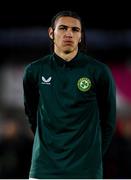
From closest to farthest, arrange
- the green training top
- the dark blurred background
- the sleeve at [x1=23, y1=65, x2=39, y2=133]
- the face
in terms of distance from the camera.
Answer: the green training top → the face → the sleeve at [x1=23, y1=65, x2=39, y2=133] → the dark blurred background

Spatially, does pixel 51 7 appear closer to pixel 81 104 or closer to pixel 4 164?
pixel 4 164

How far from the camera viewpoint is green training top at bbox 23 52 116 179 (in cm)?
342

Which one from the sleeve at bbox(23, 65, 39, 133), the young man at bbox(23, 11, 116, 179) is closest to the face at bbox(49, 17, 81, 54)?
the young man at bbox(23, 11, 116, 179)

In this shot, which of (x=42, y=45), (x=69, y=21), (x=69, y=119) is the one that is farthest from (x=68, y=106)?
(x=42, y=45)

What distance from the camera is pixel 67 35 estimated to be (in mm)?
3572

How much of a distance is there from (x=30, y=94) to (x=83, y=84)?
0.53 meters

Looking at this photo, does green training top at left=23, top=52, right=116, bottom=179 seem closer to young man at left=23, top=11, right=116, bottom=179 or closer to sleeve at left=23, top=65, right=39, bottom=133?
young man at left=23, top=11, right=116, bottom=179

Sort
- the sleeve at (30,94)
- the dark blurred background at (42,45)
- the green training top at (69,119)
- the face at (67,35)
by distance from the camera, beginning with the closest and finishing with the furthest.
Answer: the green training top at (69,119), the face at (67,35), the sleeve at (30,94), the dark blurred background at (42,45)

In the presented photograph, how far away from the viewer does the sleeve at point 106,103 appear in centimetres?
364

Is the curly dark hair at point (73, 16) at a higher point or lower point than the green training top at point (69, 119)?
higher

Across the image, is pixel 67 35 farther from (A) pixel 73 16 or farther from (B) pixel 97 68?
(B) pixel 97 68

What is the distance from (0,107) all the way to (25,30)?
136 centimetres

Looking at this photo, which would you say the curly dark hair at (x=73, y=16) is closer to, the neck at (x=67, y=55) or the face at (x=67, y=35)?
the face at (x=67, y=35)

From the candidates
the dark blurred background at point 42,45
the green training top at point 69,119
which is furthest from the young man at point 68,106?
the dark blurred background at point 42,45
